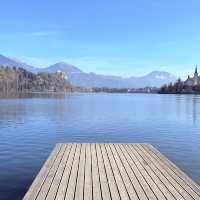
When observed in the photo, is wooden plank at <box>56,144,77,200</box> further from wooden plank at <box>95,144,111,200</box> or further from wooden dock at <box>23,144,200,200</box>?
wooden plank at <box>95,144,111,200</box>

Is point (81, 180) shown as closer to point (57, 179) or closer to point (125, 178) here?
point (57, 179)

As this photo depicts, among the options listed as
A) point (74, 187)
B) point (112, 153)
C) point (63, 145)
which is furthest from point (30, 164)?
point (74, 187)

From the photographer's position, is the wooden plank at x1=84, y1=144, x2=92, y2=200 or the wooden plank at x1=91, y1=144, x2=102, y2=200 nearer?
the wooden plank at x1=91, y1=144, x2=102, y2=200

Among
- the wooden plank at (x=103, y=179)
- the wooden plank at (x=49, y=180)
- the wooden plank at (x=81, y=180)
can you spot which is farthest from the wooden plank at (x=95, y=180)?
the wooden plank at (x=49, y=180)

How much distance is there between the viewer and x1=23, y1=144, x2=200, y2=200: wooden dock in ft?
30.5

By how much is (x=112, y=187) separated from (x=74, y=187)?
1217 mm

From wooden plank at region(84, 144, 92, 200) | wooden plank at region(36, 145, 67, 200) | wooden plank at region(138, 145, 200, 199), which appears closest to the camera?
wooden plank at region(36, 145, 67, 200)

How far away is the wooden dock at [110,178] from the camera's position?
929 centimetres

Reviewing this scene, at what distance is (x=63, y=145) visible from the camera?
17.9 metres

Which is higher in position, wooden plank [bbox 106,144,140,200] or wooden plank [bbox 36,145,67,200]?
wooden plank [bbox 36,145,67,200]

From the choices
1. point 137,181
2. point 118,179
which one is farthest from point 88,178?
point 137,181

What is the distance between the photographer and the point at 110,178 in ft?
36.2

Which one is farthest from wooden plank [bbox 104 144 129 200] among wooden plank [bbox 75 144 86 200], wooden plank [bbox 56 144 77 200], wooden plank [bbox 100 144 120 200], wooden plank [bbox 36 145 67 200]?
wooden plank [bbox 36 145 67 200]

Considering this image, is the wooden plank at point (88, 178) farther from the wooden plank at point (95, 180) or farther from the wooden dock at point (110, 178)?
the wooden plank at point (95, 180)
